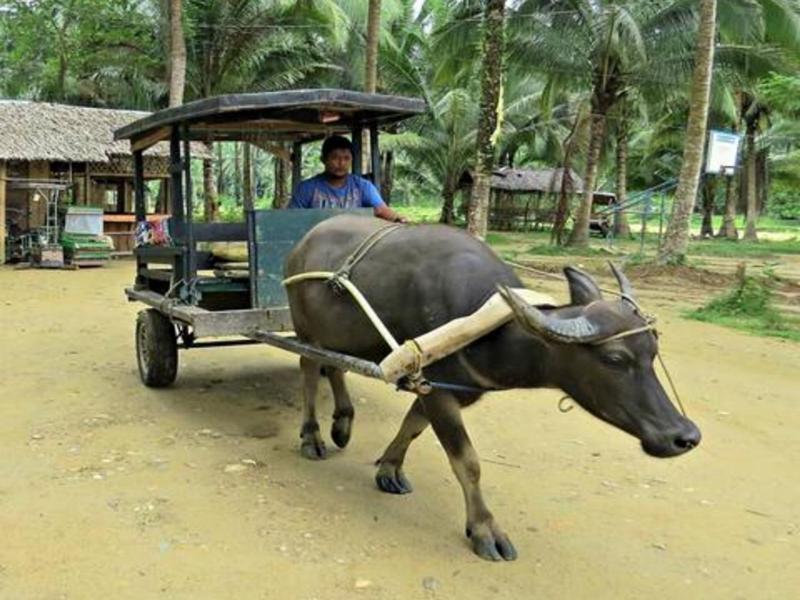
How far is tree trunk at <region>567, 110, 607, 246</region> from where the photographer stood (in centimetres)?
2181

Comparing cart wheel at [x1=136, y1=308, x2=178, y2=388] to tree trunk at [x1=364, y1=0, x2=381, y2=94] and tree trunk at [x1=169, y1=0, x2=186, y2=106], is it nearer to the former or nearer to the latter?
tree trunk at [x1=364, y1=0, x2=381, y2=94]

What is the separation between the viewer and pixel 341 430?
4941 millimetres

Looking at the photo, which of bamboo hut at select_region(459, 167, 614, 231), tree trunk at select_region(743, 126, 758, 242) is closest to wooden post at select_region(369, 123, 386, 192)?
tree trunk at select_region(743, 126, 758, 242)

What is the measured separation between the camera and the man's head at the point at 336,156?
566cm

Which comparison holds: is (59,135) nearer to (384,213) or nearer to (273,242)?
(273,242)

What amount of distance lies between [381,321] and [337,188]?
6.55ft

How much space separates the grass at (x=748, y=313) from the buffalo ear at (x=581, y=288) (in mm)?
7163

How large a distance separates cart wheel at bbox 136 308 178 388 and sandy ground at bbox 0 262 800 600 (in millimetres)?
137

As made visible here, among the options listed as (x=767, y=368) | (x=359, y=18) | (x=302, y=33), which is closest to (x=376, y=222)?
(x=767, y=368)

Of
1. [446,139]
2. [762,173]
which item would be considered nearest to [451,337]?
[446,139]

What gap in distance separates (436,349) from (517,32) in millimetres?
18915

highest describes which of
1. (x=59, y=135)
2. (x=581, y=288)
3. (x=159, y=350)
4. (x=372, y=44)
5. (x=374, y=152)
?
(x=372, y=44)

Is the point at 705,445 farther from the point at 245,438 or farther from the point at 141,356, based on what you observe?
the point at 141,356

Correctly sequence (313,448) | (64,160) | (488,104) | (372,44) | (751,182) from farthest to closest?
1. (751,182)
2. (64,160)
3. (372,44)
4. (488,104)
5. (313,448)
